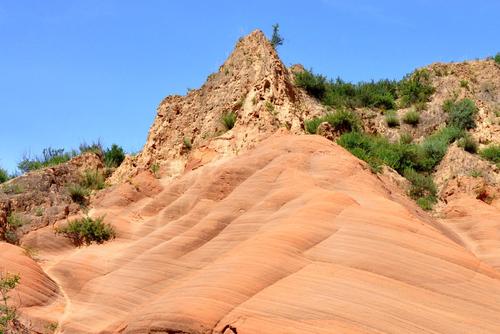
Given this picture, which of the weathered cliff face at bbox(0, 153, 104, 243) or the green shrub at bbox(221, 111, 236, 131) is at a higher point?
the green shrub at bbox(221, 111, 236, 131)

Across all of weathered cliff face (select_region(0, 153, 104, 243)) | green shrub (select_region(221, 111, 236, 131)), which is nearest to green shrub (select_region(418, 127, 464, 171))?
green shrub (select_region(221, 111, 236, 131))

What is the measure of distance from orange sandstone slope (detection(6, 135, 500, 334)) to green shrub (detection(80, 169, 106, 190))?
7.28 feet

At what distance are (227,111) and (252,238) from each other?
330 inches

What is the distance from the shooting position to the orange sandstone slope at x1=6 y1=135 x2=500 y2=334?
863 centimetres

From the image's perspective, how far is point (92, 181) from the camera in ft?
61.9

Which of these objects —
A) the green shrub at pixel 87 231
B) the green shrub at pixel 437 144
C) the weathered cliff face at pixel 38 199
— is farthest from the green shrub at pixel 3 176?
the green shrub at pixel 437 144

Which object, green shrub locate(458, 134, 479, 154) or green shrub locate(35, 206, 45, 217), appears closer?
green shrub locate(35, 206, 45, 217)

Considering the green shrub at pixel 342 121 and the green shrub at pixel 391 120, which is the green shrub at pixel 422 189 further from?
the green shrub at pixel 391 120

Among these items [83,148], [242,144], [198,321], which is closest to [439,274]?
[198,321]

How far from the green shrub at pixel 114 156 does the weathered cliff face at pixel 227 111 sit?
2.17m

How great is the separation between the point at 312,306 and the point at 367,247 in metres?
2.02

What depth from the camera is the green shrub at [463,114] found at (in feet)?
86.2

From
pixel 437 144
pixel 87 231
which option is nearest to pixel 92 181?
pixel 87 231

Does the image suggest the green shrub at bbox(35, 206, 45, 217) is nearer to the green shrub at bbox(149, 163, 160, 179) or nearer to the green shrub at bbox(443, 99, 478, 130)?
the green shrub at bbox(149, 163, 160, 179)
